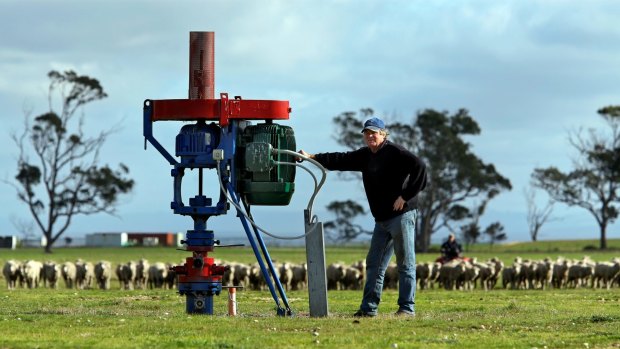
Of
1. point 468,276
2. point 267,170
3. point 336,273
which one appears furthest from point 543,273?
point 267,170

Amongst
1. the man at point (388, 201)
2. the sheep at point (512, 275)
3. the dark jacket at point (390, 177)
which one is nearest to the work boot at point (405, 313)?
the man at point (388, 201)

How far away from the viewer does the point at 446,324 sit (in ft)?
43.8

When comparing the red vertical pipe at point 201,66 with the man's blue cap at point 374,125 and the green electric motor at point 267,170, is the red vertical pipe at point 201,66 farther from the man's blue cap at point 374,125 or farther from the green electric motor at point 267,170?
the man's blue cap at point 374,125

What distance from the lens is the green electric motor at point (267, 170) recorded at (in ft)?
48.2

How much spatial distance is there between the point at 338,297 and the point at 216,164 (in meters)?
7.98

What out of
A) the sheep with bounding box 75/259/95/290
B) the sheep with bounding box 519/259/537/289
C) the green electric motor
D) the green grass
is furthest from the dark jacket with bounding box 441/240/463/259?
the green electric motor

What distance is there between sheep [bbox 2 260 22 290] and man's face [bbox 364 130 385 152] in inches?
760

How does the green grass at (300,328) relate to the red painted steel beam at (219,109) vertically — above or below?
below

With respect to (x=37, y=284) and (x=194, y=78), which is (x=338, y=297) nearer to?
(x=194, y=78)

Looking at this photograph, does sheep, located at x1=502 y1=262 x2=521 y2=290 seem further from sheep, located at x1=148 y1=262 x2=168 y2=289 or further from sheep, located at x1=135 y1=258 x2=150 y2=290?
sheep, located at x1=135 y1=258 x2=150 y2=290

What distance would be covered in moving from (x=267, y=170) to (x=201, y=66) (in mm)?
1592

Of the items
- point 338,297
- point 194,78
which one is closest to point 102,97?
point 338,297

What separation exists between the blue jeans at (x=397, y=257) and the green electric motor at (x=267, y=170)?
1269mm

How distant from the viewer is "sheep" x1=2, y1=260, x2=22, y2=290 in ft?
104
